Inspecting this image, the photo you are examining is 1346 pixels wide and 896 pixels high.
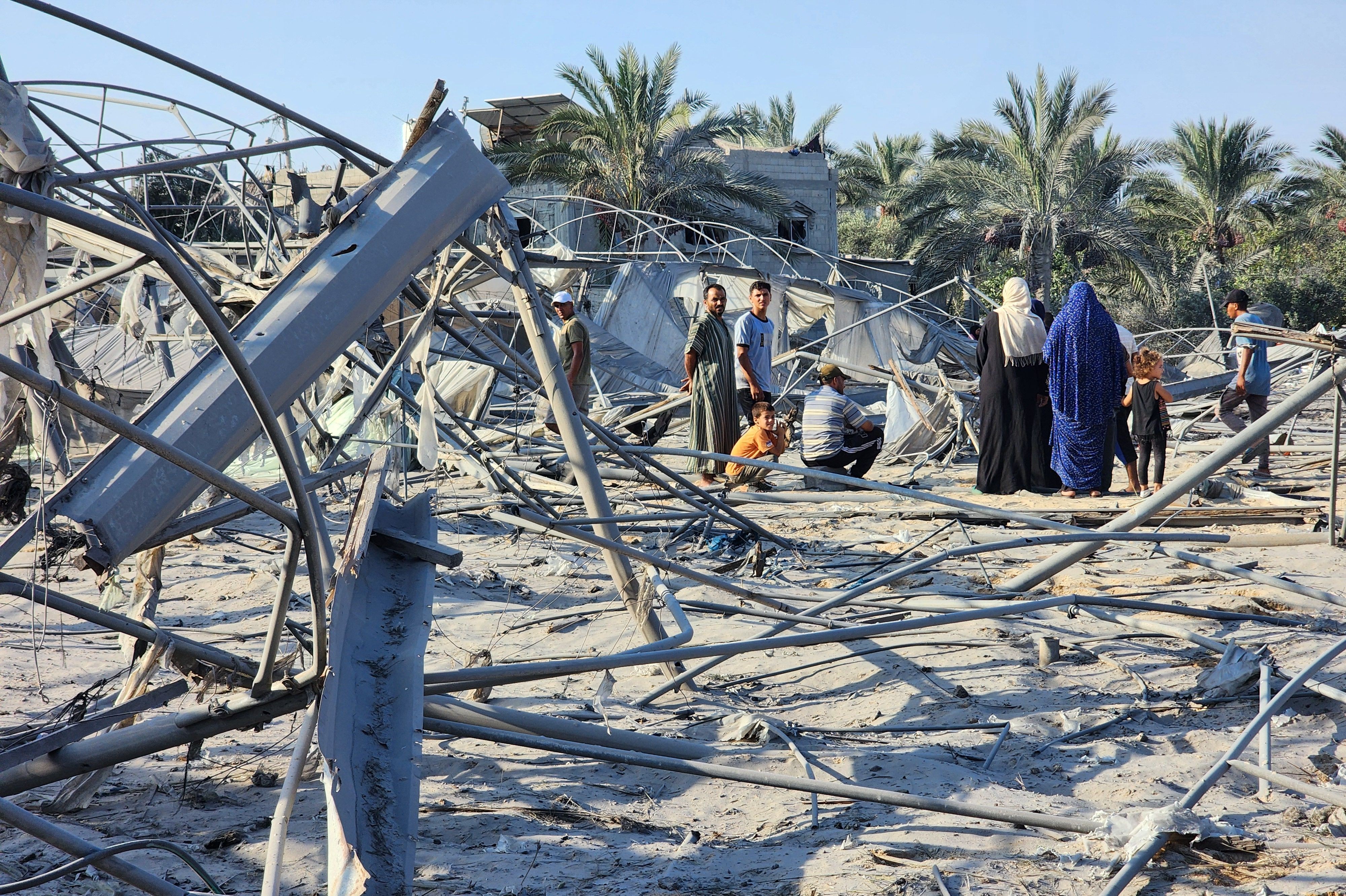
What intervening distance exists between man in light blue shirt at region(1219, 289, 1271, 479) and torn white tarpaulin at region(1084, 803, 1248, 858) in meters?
5.78

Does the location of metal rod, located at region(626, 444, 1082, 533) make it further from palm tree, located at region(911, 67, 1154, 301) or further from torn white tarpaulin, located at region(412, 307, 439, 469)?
palm tree, located at region(911, 67, 1154, 301)

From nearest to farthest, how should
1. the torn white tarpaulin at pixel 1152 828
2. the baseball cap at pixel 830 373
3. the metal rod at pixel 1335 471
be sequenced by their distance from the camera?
the torn white tarpaulin at pixel 1152 828
the metal rod at pixel 1335 471
the baseball cap at pixel 830 373

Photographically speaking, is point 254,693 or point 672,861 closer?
point 254,693

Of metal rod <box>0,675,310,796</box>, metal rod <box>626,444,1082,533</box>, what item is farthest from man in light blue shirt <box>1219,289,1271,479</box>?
metal rod <box>0,675,310,796</box>

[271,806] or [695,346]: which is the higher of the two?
[695,346]

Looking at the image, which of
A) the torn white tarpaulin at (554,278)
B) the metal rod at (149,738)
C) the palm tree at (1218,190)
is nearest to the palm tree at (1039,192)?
the palm tree at (1218,190)

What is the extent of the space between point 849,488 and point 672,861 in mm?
4772

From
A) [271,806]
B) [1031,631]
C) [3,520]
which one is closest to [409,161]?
[3,520]

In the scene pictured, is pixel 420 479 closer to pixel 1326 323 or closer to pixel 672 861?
pixel 672 861

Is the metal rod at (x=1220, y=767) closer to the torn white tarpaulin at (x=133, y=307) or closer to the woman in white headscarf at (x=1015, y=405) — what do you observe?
the torn white tarpaulin at (x=133, y=307)

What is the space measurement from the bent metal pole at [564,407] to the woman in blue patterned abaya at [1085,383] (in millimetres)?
4140

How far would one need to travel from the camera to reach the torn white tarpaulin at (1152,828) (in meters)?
2.18

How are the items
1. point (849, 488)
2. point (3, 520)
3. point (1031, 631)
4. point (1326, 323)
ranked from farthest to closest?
point (1326, 323) < point (849, 488) < point (1031, 631) < point (3, 520)

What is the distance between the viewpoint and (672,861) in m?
2.29
